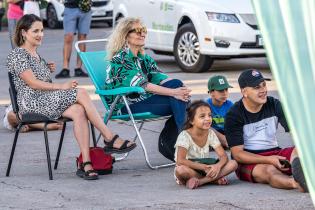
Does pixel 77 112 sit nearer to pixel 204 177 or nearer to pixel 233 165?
pixel 204 177

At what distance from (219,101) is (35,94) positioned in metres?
1.71

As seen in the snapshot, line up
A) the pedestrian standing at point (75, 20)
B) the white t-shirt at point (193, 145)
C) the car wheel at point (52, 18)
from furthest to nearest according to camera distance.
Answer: the car wheel at point (52, 18) < the pedestrian standing at point (75, 20) < the white t-shirt at point (193, 145)

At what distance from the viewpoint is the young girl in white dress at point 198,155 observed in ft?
24.2

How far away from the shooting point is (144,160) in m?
8.79

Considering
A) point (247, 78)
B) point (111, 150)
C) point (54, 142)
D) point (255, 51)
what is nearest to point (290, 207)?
point (247, 78)

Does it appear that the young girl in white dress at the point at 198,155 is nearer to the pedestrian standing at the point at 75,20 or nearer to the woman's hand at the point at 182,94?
the woman's hand at the point at 182,94

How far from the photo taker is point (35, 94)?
8.31 m

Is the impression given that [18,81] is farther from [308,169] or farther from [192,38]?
[192,38]

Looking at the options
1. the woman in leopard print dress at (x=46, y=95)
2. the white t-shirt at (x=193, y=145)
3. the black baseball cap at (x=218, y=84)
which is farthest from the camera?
the black baseball cap at (x=218, y=84)

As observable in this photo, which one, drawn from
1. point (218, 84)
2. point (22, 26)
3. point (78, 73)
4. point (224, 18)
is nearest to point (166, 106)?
point (218, 84)

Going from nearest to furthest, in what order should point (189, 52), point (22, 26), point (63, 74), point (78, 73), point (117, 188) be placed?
point (117, 188), point (22, 26), point (63, 74), point (78, 73), point (189, 52)

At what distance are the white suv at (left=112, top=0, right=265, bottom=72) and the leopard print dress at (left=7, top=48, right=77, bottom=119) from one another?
655 cm

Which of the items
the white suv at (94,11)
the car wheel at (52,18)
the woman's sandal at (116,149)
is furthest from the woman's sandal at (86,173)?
the car wheel at (52,18)

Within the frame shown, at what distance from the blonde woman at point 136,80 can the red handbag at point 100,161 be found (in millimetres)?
635
